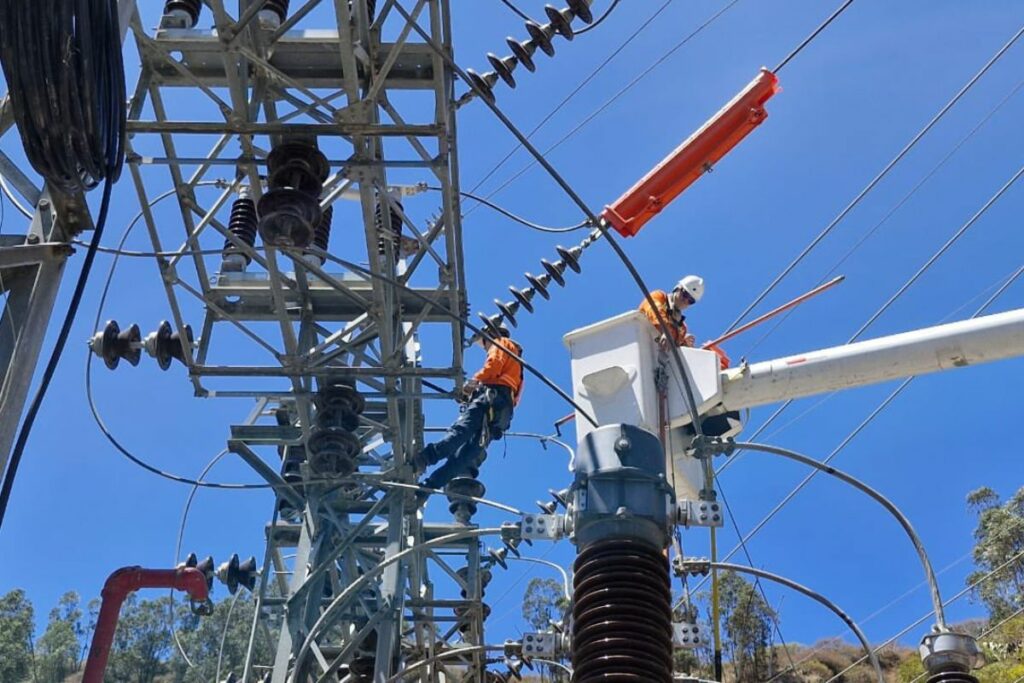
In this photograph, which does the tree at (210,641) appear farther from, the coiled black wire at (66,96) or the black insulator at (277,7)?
the coiled black wire at (66,96)

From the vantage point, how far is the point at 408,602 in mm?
13461

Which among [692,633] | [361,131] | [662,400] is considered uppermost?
[361,131]

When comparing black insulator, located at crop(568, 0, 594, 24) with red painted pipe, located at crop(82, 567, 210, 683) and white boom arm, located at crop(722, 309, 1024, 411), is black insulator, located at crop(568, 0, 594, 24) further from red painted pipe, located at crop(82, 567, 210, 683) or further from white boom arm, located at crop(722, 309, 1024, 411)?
red painted pipe, located at crop(82, 567, 210, 683)

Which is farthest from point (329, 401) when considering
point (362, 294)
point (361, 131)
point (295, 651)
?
point (361, 131)

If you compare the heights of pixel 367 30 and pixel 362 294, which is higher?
pixel 367 30

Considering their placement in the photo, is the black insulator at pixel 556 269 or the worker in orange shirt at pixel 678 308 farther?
the black insulator at pixel 556 269

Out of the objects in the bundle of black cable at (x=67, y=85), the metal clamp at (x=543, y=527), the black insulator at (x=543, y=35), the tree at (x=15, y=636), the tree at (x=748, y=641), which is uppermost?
the tree at (x=15, y=636)

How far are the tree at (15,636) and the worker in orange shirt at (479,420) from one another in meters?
33.8

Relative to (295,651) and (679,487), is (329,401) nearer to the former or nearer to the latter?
(295,651)

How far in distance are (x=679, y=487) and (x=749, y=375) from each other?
861 mm

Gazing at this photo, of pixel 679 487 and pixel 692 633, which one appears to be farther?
pixel 679 487

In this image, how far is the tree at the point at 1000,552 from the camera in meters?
33.2

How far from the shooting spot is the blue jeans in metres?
12.4

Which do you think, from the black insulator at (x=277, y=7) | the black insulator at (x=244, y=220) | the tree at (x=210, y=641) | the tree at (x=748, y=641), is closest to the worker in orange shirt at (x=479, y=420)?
the black insulator at (x=244, y=220)
